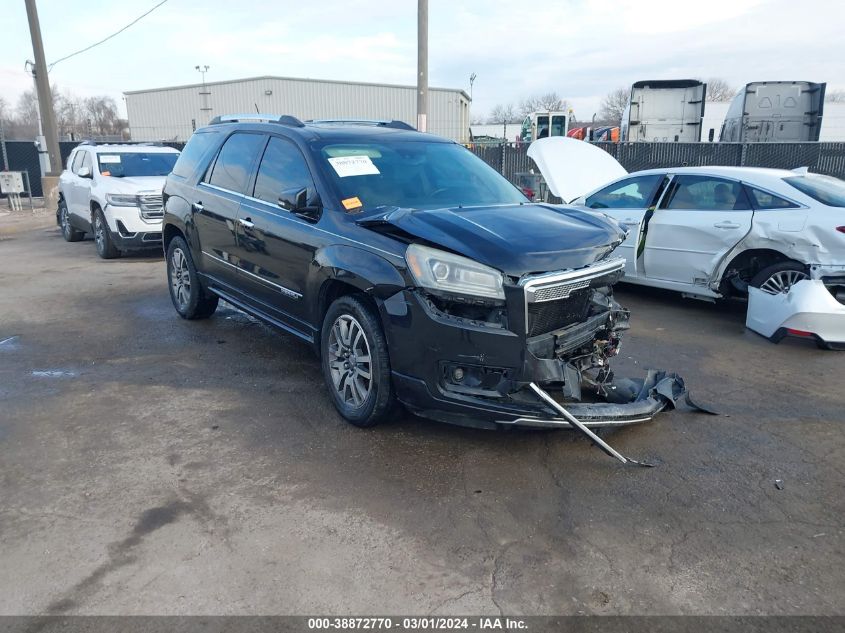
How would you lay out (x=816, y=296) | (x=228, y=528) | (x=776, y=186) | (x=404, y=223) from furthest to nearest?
(x=776, y=186) < (x=816, y=296) < (x=404, y=223) < (x=228, y=528)

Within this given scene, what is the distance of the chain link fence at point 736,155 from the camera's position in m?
15.0

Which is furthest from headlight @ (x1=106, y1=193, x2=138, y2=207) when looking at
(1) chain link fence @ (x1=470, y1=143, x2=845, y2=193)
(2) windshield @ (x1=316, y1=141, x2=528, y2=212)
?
(1) chain link fence @ (x1=470, y1=143, x2=845, y2=193)

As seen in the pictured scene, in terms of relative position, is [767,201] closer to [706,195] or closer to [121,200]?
[706,195]

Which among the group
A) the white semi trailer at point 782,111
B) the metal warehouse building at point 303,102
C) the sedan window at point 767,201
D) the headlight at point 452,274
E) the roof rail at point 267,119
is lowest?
the headlight at point 452,274

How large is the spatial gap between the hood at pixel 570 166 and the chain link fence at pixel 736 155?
5.01 metres

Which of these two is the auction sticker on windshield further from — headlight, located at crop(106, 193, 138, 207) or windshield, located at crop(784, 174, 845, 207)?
headlight, located at crop(106, 193, 138, 207)

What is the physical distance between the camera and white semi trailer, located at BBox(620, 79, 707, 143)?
20516mm

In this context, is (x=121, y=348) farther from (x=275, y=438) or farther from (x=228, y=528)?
(x=228, y=528)

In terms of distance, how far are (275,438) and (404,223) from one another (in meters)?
1.58

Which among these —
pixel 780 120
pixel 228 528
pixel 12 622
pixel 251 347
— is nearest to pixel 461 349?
pixel 228 528

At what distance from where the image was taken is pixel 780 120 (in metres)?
19.0

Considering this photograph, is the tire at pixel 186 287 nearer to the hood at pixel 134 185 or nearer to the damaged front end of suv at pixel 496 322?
the damaged front end of suv at pixel 496 322

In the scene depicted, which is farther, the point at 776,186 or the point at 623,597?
the point at 776,186

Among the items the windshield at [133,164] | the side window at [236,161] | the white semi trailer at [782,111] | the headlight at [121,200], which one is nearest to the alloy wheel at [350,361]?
the side window at [236,161]
